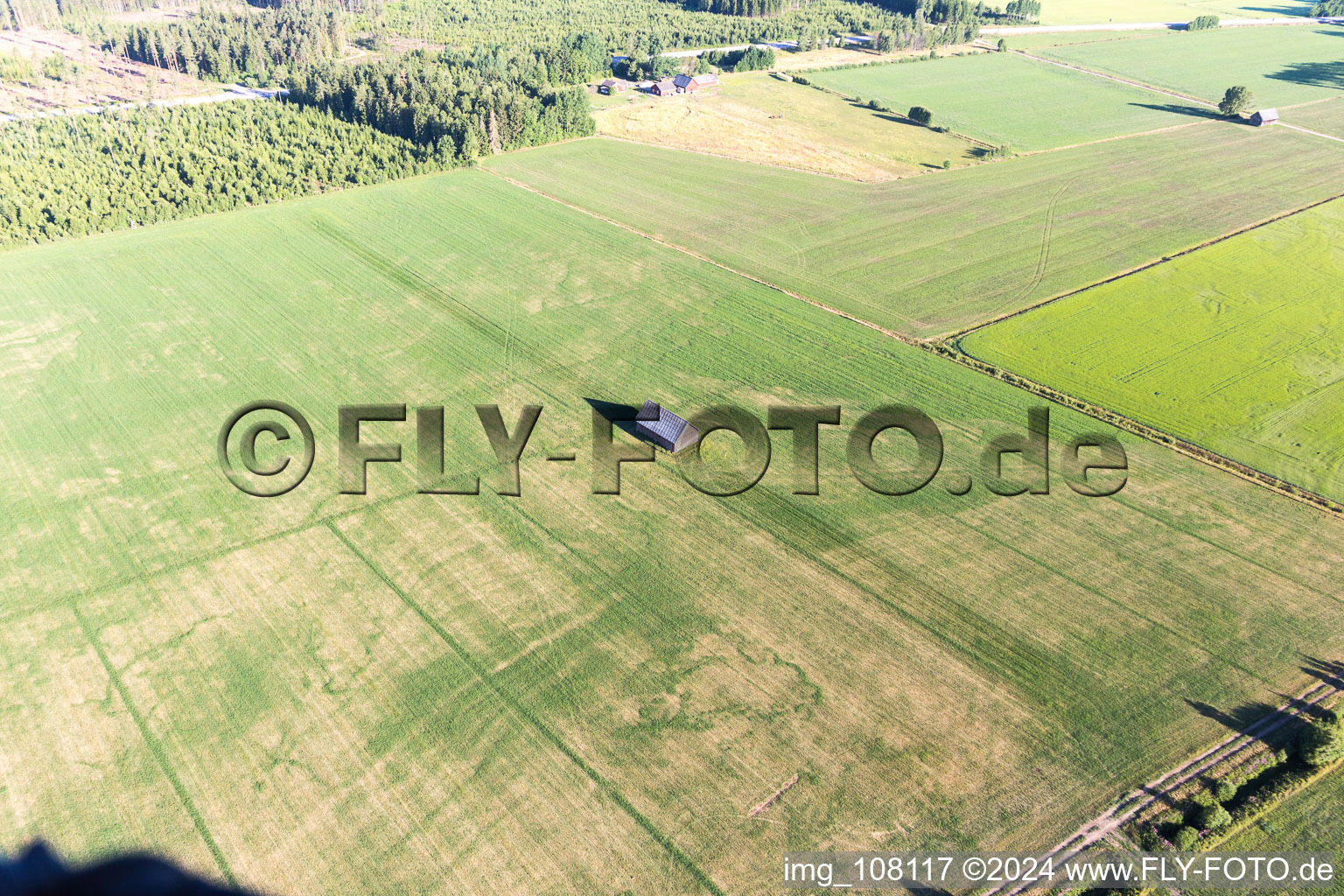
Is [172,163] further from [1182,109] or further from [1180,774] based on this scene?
[1182,109]

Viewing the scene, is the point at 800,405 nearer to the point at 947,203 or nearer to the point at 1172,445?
the point at 1172,445

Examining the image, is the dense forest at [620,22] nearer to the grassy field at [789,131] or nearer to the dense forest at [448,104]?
the grassy field at [789,131]

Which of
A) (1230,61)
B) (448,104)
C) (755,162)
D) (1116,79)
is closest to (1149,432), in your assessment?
(755,162)

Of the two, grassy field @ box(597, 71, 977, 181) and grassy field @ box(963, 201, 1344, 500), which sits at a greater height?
grassy field @ box(597, 71, 977, 181)

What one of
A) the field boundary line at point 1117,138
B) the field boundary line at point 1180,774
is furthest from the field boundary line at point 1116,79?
the field boundary line at point 1180,774

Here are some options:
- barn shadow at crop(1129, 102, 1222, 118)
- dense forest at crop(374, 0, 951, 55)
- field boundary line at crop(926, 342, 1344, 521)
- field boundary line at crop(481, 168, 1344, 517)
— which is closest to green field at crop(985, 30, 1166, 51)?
dense forest at crop(374, 0, 951, 55)

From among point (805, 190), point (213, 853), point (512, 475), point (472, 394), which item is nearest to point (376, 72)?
point (805, 190)

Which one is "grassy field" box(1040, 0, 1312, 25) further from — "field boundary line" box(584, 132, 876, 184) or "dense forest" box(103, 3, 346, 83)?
"dense forest" box(103, 3, 346, 83)
